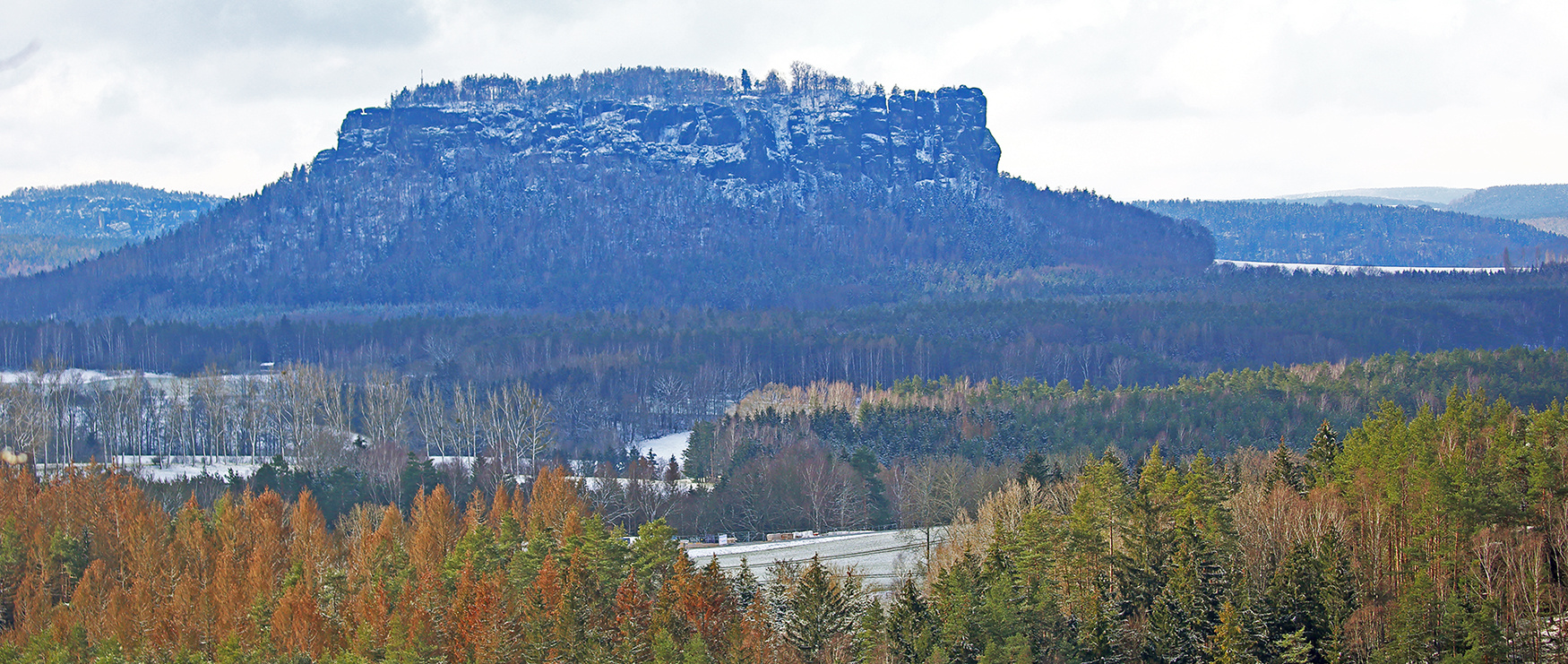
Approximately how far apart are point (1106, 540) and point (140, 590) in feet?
137

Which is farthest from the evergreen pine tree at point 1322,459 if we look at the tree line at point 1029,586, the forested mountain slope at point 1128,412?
the forested mountain slope at point 1128,412

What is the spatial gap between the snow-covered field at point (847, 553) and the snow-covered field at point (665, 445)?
161 ft

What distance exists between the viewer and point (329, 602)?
2618 inches

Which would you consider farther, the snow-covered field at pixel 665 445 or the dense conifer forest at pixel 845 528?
the snow-covered field at pixel 665 445

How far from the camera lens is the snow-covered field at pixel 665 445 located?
14193cm

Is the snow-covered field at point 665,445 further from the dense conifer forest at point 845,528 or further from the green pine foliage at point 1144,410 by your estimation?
the green pine foliage at point 1144,410

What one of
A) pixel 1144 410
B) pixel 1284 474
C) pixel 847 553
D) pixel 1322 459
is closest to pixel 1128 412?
pixel 1144 410

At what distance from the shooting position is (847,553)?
82625 millimetres

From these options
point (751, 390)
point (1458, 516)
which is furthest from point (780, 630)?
point (751, 390)

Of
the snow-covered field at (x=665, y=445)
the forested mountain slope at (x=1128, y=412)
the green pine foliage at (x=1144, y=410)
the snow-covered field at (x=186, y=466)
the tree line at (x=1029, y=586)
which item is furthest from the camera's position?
the snow-covered field at (x=665, y=445)

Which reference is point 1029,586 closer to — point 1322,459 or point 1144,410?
point 1322,459

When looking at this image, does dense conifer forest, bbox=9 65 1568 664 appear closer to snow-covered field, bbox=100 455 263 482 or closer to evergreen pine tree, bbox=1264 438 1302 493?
evergreen pine tree, bbox=1264 438 1302 493

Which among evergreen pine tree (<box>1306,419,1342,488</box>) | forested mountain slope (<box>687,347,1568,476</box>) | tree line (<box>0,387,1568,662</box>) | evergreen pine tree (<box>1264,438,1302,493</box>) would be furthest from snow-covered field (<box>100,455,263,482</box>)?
evergreen pine tree (<box>1306,419,1342,488</box>)

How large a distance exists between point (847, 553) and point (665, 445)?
68.3 metres
